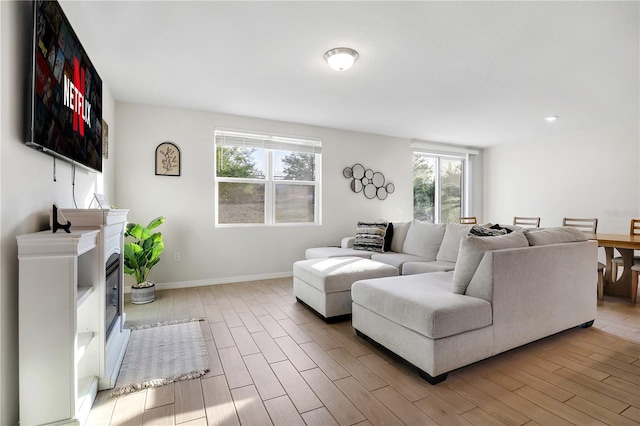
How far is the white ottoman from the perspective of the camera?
9.29ft

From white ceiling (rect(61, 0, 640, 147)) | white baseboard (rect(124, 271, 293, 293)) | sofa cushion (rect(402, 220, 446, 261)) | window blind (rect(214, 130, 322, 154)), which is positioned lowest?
white baseboard (rect(124, 271, 293, 293))

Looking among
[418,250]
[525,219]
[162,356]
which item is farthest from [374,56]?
[525,219]

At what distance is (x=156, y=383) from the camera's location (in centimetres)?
185

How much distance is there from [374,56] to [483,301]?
2081 mm

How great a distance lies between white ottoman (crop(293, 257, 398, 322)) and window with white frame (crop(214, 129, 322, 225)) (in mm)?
1574

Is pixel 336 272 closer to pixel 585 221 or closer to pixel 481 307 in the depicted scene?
pixel 481 307

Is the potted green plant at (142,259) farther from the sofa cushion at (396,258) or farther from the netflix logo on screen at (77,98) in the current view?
the sofa cushion at (396,258)

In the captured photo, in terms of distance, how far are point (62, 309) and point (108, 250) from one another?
0.61m

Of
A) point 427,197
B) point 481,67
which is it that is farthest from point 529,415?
point 427,197

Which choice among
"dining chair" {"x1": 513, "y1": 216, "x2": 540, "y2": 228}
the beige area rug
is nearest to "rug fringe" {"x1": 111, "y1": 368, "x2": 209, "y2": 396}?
the beige area rug

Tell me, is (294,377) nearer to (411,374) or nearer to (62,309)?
(411,374)

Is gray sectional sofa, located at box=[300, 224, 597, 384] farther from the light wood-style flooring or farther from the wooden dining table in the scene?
the wooden dining table

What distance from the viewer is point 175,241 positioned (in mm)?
4000

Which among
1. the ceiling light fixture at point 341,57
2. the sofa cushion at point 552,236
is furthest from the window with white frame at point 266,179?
the sofa cushion at point 552,236
